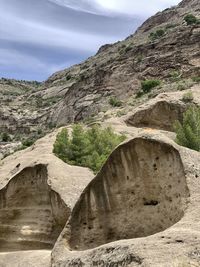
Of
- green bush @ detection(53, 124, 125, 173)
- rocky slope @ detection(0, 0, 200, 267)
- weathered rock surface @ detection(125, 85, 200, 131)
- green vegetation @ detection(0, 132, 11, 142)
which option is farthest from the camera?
green vegetation @ detection(0, 132, 11, 142)

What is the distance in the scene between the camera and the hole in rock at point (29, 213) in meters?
18.6

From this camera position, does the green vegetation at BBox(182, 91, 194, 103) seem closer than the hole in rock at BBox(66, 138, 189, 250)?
No

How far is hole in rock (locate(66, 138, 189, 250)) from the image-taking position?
1239 centimetres

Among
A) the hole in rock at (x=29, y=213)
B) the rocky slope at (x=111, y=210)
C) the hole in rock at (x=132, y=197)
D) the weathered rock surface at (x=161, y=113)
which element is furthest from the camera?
the weathered rock surface at (x=161, y=113)

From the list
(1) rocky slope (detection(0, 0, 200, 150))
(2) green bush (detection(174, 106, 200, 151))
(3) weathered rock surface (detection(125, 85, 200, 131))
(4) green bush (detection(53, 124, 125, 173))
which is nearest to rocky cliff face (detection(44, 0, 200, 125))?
(1) rocky slope (detection(0, 0, 200, 150))

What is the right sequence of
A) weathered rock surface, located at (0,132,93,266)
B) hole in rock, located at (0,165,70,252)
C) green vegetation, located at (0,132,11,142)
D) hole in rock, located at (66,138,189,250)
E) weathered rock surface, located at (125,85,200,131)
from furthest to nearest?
green vegetation, located at (0,132,11,142)
weathered rock surface, located at (125,85,200,131)
hole in rock, located at (0,165,70,252)
weathered rock surface, located at (0,132,93,266)
hole in rock, located at (66,138,189,250)

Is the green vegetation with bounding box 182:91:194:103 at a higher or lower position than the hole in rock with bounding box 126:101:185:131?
higher

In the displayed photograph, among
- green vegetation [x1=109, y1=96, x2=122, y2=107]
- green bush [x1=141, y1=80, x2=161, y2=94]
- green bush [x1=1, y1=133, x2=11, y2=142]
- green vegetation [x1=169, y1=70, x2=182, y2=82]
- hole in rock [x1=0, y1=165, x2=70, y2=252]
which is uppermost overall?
green vegetation [x1=169, y1=70, x2=182, y2=82]

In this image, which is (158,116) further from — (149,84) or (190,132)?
(190,132)

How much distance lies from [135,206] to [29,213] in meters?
7.65

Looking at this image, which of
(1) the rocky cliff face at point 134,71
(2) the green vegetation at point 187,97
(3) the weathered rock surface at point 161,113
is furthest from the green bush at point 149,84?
(2) the green vegetation at point 187,97

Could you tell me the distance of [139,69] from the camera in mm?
74500

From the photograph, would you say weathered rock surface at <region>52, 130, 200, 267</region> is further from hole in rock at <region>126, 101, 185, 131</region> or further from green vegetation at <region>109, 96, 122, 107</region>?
green vegetation at <region>109, 96, 122, 107</region>

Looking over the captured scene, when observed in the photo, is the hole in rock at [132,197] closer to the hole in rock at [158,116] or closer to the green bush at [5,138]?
the hole in rock at [158,116]
